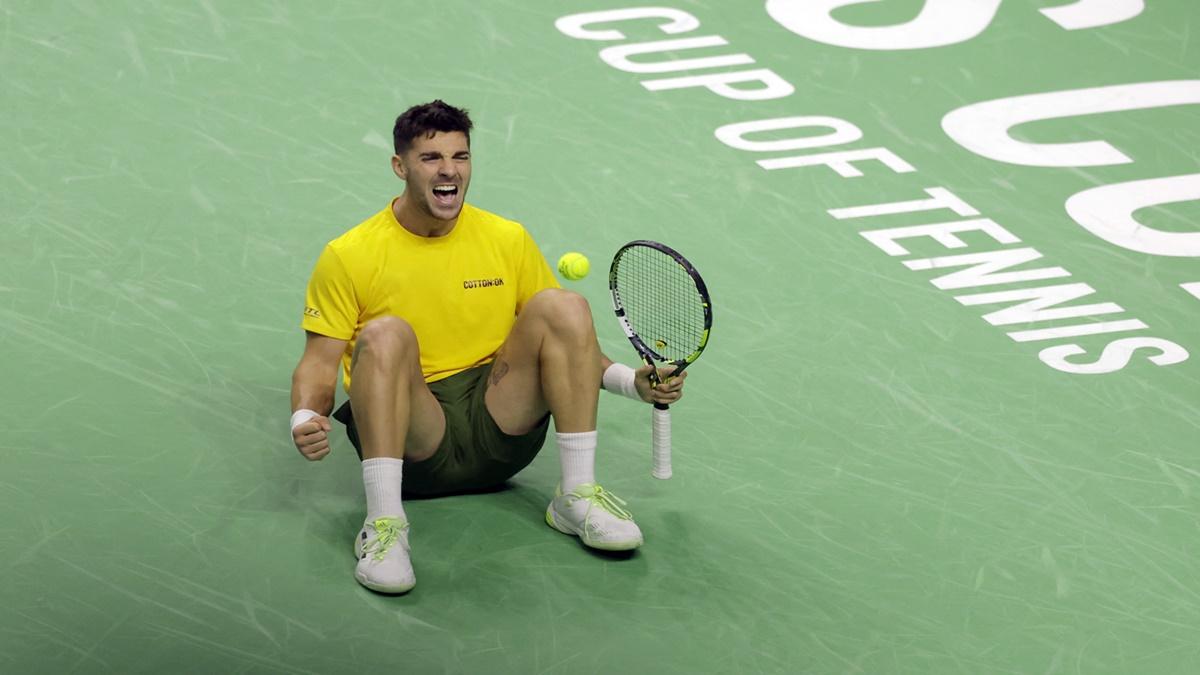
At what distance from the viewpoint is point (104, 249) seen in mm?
6746

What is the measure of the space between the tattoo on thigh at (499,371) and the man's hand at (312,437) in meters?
0.62

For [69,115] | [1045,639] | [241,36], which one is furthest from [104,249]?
[1045,639]

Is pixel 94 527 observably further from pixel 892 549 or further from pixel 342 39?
pixel 342 39

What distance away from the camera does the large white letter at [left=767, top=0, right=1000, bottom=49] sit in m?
8.59

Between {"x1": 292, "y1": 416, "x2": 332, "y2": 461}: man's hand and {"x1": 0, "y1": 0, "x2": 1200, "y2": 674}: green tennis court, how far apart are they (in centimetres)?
39

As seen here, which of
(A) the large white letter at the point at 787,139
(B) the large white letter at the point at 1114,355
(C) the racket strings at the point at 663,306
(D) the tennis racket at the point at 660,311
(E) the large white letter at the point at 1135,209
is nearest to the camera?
(D) the tennis racket at the point at 660,311

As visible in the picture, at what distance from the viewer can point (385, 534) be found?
5.12m

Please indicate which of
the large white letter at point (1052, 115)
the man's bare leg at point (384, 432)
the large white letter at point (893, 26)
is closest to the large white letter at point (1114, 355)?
the large white letter at point (1052, 115)

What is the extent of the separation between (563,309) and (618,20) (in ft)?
11.8

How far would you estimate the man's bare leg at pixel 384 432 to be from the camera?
506cm

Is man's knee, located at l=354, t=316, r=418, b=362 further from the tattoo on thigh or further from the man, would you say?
the tattoo on thigh

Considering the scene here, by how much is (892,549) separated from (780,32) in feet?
12.3

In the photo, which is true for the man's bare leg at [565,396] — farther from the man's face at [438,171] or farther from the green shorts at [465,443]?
the man's face at [438,171]

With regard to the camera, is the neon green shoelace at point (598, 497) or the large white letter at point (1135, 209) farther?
the large white letter at point (1135, 209)
